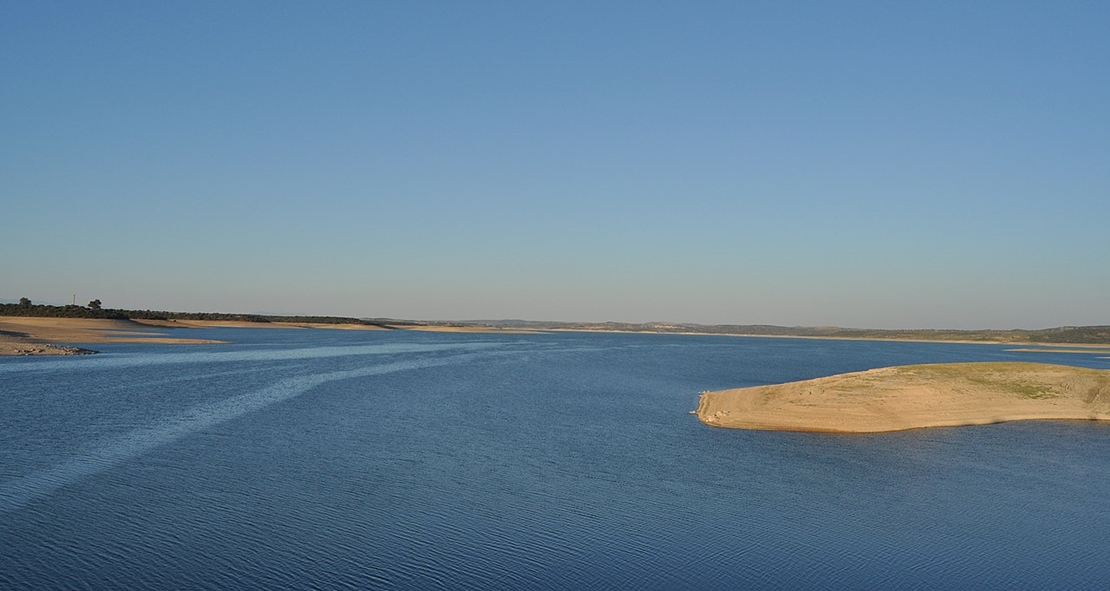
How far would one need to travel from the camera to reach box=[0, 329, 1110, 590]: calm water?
15.9 metres

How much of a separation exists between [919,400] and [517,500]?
27.4 meters

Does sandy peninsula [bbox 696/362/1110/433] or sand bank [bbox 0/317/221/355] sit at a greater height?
sand bank [bbox 0/317/221/355]

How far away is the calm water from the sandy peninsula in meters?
1.74

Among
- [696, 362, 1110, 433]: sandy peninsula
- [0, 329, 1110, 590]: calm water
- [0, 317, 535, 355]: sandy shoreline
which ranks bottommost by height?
[0, 329, 1110, 590]: calm water

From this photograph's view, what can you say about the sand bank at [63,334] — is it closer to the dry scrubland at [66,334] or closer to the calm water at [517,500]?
the dry scrubland at [66,334]

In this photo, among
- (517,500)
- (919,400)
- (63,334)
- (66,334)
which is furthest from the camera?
(66,334)

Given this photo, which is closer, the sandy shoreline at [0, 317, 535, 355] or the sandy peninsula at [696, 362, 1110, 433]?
the sandy peninsula at [696, 362, 1110, 433]

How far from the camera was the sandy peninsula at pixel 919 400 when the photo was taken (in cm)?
3706

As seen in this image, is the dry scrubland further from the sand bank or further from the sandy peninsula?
the sandy peninsula

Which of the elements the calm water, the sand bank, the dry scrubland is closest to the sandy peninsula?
the calm water

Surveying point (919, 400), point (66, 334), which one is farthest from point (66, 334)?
point (919, 400)

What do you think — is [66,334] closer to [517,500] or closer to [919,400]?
[517,500]

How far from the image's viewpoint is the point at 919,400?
3991 cm

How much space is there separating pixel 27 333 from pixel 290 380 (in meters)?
64.1
